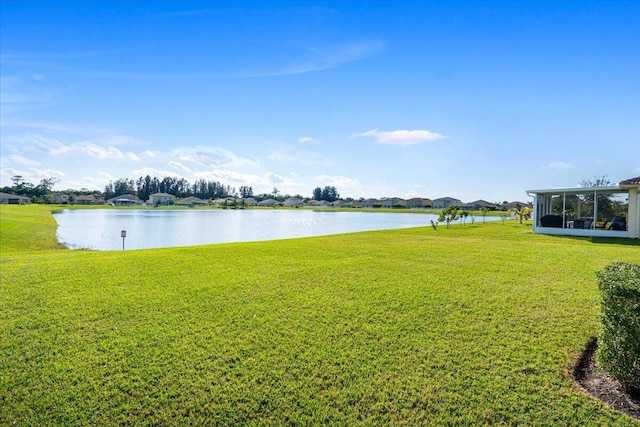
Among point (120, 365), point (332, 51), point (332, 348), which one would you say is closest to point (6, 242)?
point (332, 51)

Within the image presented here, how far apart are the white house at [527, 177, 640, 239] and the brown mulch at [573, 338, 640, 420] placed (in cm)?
1396

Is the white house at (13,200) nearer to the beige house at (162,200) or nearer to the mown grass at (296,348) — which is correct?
the beige house at (162,200)

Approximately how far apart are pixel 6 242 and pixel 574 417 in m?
19.3

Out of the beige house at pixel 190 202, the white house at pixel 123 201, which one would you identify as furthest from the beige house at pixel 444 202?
the white house at pixel 123 201

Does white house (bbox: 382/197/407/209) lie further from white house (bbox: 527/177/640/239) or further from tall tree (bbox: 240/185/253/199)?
white house (bbox: 527/177/640/239)

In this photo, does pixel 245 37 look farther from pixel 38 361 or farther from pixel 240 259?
pixel 38 361

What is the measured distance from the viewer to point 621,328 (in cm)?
→ 270

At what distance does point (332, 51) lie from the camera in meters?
12.0

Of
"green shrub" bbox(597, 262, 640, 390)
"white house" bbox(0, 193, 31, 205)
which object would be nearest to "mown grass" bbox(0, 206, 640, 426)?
"green shrub" bbox(597, 262, 640, 390)

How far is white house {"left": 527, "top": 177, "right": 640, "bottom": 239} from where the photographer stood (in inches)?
537

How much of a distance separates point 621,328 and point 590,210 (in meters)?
16.1

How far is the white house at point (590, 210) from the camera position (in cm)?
1365

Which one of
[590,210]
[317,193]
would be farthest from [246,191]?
[590,210]

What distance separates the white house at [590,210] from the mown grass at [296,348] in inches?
415
